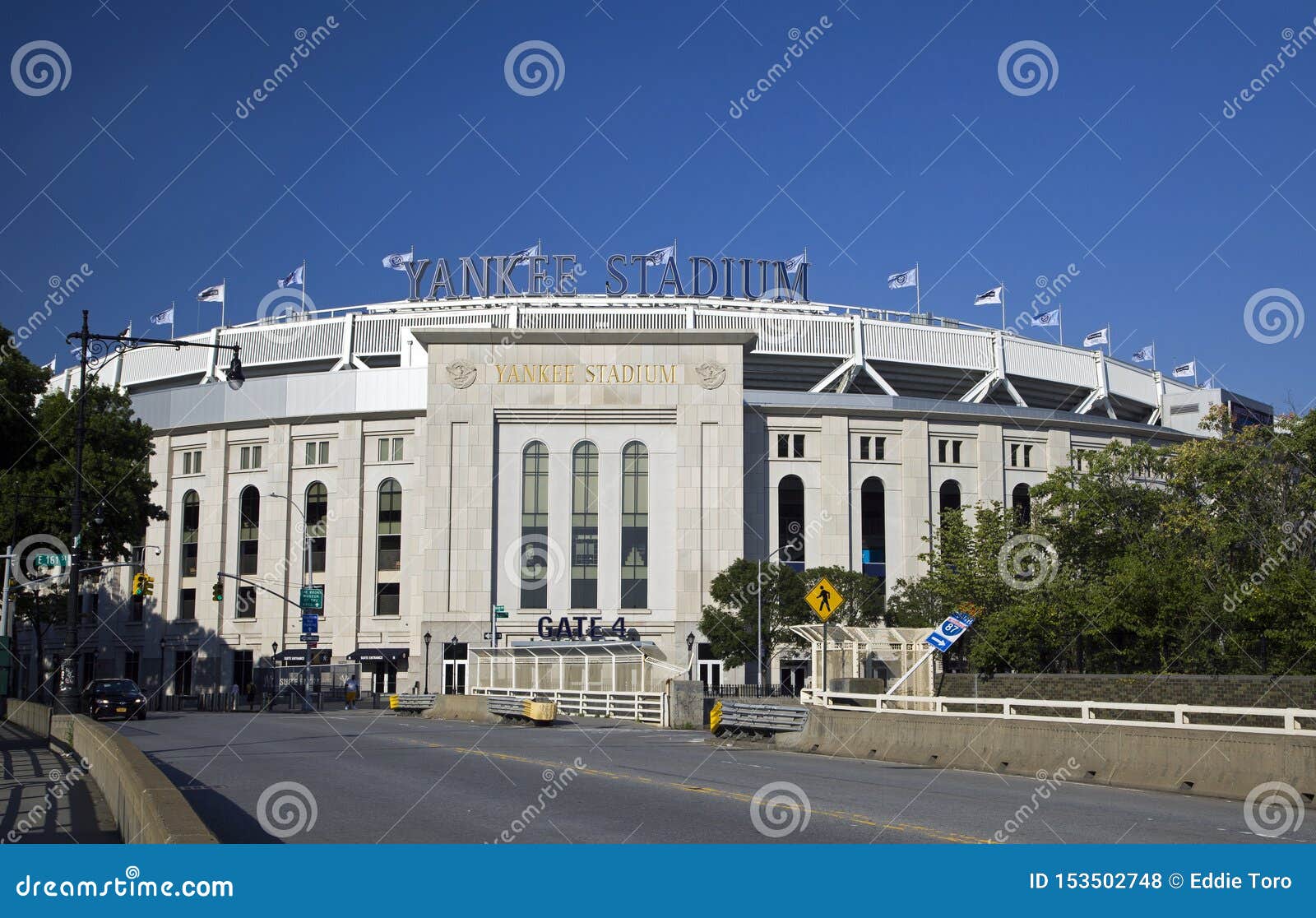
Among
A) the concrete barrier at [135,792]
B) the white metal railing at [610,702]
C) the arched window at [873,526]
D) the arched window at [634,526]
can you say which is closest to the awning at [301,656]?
the arched window at [634,526]

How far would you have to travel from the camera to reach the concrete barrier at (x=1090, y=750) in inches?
Answer: 685

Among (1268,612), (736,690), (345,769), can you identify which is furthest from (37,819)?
(736,690)

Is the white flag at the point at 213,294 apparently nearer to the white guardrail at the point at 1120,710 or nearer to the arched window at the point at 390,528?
the arched window at the point at 390,528

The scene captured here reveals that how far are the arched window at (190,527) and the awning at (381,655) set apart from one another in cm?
1504

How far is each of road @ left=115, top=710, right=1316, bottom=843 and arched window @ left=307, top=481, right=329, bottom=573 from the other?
189 ft

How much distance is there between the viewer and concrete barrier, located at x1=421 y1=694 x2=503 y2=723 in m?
46.6

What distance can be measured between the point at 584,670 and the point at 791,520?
33010 millimetres

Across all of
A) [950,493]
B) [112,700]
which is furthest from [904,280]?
[112,700]

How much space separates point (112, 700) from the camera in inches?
1922

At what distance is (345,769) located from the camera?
21328mm

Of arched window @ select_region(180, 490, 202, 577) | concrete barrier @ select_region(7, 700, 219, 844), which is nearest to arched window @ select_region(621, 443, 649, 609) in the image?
arched window @ select_region(180, 490, 202, 577)

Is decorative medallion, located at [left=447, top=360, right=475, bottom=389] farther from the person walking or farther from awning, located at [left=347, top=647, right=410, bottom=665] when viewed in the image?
the person walking

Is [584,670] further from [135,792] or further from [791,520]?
[135,792]

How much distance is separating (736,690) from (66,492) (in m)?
33.7
